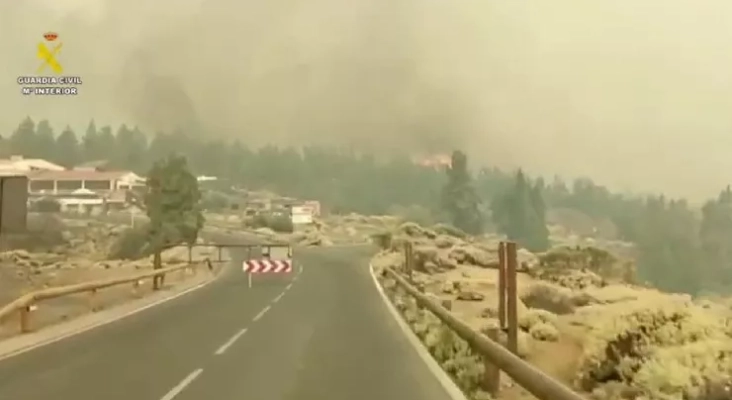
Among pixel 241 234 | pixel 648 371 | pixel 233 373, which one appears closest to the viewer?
pixel 648 371

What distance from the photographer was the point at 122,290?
32000 millimetres

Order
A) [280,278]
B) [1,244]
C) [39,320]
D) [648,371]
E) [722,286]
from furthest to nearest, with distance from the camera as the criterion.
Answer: [280,278] < [1,244] < [722,286] < [39,320] < [648,371]

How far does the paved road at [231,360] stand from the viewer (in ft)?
35.3

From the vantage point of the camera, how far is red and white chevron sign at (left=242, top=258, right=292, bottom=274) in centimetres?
3875

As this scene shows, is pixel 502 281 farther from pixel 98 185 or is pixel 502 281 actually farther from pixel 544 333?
pixel 98 185

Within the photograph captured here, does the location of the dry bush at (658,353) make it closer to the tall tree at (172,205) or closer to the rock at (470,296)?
the rock at (470,296)

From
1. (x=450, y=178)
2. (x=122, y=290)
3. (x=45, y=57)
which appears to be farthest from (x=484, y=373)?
(x=450, y=178)

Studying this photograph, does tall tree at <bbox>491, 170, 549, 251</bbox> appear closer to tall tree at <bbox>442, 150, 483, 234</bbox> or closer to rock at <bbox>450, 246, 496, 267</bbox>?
rock at <bbox>450, 246, 496, 267</bbox>

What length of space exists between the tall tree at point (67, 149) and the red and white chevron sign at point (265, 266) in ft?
70.6

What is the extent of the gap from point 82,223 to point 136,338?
34621 mm

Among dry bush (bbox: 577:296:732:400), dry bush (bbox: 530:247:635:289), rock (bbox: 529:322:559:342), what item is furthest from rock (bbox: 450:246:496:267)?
dry bush (bbox: 577:296:732:400)

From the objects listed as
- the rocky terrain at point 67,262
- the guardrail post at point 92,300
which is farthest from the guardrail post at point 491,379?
the rocky terrain at point 67,262

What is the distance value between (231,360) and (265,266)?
2510 cm

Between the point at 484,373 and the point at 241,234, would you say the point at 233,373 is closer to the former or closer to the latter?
the point at 484,373
